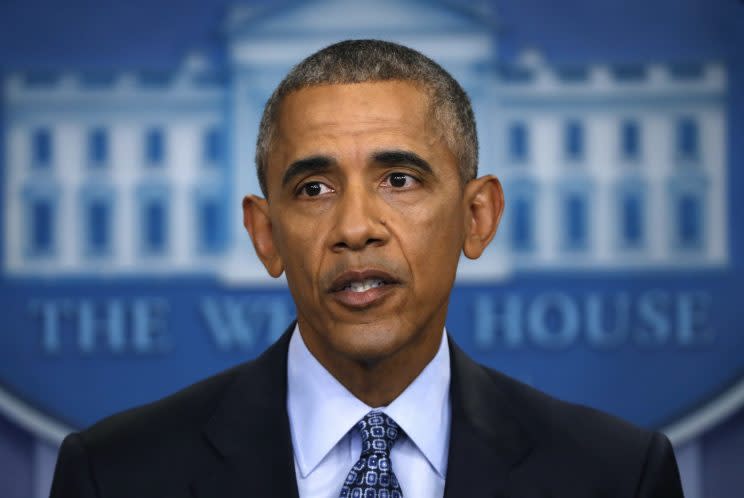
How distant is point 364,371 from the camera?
1688 millimetres

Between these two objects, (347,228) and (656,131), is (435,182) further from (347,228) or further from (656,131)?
(656,131)

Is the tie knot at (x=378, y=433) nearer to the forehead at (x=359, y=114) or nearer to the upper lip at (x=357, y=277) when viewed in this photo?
the upper lip at (x=357, y=277)

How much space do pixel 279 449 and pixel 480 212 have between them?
568 millimetres

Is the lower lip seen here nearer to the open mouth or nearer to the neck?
the open mouth

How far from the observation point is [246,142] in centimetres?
310

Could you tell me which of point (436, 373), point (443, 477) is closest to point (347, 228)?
point (436, 373)

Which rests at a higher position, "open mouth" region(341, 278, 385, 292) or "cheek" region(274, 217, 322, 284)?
"cheek" region(274, 217, 322, 284)

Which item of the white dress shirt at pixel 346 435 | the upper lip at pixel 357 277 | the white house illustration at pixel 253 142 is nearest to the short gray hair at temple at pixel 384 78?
the upper lip at pixel 357 277

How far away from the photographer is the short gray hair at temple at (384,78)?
165 centimetres

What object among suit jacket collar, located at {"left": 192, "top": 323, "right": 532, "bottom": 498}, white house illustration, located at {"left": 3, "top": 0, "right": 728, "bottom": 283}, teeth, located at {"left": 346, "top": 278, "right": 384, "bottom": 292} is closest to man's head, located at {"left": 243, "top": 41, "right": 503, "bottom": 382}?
teeth, located at {"left": 346, "top": 278, "right": 384, "bottom": 292}

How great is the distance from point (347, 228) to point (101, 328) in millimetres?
1822

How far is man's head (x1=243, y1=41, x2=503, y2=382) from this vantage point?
157 centimetres

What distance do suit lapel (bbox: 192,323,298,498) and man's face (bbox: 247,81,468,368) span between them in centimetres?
15

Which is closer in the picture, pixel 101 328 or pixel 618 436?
pixel 618 436
